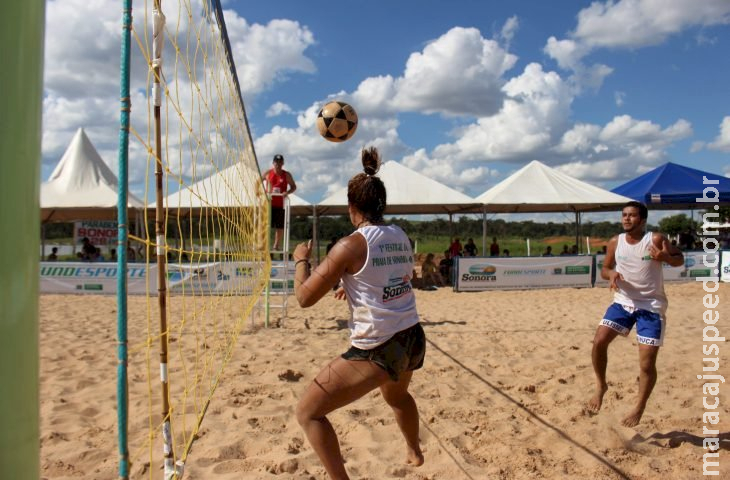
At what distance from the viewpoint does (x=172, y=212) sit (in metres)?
14.7

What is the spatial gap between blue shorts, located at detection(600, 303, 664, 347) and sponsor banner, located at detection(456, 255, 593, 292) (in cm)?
794

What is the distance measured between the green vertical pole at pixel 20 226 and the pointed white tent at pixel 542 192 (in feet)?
42.2

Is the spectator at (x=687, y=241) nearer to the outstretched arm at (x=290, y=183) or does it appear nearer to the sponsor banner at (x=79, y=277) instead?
the outstretched arm at (x=290, y=183)

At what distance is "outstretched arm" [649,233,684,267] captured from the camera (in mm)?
3289

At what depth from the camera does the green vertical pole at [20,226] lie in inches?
37.7

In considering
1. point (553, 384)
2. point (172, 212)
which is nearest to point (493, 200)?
point (172, 212)

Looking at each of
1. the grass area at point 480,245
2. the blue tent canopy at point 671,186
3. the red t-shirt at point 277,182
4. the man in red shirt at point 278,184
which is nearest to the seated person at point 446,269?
the blue tent canopy at point 671,186

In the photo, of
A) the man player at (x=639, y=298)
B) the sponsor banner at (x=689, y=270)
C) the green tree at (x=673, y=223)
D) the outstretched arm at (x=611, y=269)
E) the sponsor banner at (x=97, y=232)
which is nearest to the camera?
the man player at (x=639, y=298)

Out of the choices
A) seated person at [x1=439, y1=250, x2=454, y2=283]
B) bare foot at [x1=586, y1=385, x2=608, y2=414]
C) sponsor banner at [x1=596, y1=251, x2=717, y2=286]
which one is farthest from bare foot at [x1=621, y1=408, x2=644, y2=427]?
seated person at [x1=439, y1=250, x2=454, y2=283]

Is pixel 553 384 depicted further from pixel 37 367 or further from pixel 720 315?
pixel 720 315

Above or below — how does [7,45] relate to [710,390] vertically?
above

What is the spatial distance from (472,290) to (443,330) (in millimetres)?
5165

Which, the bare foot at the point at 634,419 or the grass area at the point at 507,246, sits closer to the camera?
the bare foot at the point at 634,419

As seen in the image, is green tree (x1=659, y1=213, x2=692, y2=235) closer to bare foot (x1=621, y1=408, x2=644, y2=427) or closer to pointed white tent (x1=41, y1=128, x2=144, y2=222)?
pointed white tent (x1=41, y1=128, x2=144, y2=222)
